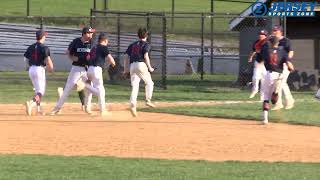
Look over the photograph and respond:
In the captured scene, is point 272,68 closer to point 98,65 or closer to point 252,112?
point 252,112

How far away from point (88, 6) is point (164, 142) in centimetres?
4592

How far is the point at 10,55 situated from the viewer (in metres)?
39.3

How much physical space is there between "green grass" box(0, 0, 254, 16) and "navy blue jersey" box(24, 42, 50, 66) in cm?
3591

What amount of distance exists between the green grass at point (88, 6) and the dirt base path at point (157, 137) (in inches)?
1463

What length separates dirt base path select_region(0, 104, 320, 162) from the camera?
11.8 metres

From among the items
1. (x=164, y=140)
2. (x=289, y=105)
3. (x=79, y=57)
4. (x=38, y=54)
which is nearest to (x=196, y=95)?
(x=289, y=105)

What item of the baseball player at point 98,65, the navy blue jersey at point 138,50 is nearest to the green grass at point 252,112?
the navy blue jersey at point 138,50

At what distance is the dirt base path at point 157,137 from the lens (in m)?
11.8

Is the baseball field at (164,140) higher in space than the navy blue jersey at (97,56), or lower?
lower

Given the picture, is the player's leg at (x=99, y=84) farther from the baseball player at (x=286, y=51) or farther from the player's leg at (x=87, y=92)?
the baseball player at (x=286, y=51)

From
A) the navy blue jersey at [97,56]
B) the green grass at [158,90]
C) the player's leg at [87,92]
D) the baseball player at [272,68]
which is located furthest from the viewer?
the green grass at [158,90]

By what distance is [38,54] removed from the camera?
16.6 meters

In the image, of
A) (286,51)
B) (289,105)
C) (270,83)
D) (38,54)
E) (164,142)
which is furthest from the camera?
(289,105)

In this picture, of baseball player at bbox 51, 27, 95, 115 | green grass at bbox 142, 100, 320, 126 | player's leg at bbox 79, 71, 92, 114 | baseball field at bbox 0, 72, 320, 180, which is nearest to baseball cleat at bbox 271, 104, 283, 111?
green grass at bbox 142, 100, 320, 126
